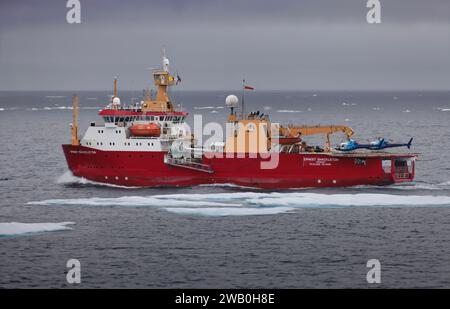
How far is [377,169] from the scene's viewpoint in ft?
199

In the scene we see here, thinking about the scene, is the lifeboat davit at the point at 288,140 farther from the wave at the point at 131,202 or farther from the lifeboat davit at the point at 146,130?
the lifeboat davit at the point at 146,130

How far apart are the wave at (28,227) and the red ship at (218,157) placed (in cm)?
1348

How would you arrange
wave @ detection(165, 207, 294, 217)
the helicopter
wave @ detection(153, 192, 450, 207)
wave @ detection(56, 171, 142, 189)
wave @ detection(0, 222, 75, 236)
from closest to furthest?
wave @ detection(0, 222, 75, 236) < wave @ detection(165, 207, 294, 217) < wave @ detection(153, 192, 450, 207) < the helicopter < wave @ detection(56, 171, 142, 189)

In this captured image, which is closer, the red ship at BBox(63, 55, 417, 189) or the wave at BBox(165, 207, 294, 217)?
the wave at BBox(165, 207, 294, 217)

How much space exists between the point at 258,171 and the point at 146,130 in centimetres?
902

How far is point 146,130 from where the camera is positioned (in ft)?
204

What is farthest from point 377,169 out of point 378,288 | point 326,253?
point 378,288

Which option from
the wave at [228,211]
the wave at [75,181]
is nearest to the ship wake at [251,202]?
the wave at [228,211]

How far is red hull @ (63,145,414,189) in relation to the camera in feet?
198

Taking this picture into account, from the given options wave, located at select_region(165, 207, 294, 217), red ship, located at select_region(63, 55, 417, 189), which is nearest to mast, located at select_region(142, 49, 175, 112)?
red ship, located at select_region(63, 55, 417, 189)

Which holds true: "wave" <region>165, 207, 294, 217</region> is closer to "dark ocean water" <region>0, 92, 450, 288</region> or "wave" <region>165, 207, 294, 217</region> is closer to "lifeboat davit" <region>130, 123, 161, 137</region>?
"dark ocean water" <region>0, 92, 450, 288</region>

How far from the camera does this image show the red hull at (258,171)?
60281 millimetres
